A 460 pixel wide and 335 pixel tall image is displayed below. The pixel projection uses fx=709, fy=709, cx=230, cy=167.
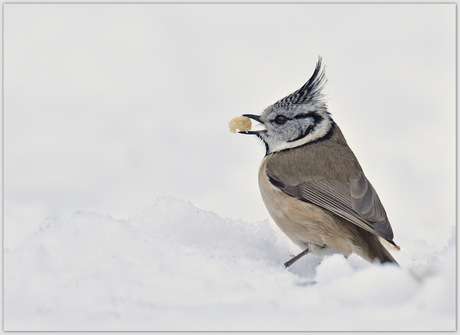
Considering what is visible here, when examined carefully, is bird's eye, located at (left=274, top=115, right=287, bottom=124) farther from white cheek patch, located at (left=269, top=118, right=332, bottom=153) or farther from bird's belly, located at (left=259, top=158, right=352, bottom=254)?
bird's belly, located at (left=259, top=158, right=352, bottom=254)

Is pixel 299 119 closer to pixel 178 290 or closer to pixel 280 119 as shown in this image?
pixel 280 119

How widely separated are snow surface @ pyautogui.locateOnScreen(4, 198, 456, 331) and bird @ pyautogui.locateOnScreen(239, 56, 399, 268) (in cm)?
73

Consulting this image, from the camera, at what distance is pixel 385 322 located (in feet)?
10.5

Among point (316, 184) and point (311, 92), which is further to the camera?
point (311, 92)

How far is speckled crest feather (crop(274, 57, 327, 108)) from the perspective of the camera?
17.6 feet

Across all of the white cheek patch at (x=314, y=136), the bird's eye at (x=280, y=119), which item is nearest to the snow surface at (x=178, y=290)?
the white cheek patch at (x=314, y=136)

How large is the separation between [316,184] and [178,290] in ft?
5.58

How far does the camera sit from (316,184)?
16.0 ft

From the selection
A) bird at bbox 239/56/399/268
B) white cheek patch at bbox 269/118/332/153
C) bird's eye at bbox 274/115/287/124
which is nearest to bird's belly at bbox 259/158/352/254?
bird at bbox 239/56/399/268

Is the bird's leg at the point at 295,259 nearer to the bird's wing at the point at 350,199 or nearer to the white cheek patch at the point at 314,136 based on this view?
the bird's wing at the point at 350,199

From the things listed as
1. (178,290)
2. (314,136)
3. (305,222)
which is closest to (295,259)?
(305,222)

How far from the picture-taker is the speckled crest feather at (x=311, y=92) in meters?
5.35

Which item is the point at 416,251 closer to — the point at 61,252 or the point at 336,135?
the point at 336,135

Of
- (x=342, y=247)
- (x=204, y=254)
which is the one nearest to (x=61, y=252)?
(x=204, y=254)
